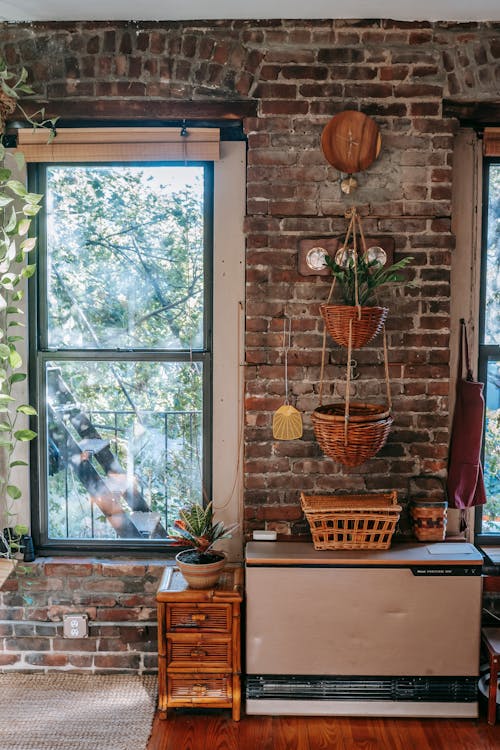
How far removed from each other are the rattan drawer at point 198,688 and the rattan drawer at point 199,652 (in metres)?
0.04

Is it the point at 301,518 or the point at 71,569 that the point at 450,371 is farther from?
the point at 71,569

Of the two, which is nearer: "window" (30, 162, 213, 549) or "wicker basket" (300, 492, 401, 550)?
"wicker basket" (300, 492, 401, 550)

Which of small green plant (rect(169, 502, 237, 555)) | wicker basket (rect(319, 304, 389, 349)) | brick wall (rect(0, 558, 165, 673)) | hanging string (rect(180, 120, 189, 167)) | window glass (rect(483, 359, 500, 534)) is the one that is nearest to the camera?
wicker basket (rect(319, 304, 389, 349))

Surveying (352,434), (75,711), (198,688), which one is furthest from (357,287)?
(75,711)

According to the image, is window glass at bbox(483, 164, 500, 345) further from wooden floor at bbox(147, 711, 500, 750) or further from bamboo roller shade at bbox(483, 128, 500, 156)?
wooden floor at bbox(147, 711, 500, 750)

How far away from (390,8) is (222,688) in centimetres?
287

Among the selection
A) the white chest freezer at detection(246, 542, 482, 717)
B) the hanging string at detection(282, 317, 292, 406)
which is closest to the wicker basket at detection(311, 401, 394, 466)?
the hanging string at detection(282, 317, 292, 406)

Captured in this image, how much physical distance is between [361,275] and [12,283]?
144 cm

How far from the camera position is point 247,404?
3.06m

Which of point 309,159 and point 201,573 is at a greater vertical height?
point 309,159

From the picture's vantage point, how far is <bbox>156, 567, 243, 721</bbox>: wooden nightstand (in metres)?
2.77

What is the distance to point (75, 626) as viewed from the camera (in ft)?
10.2

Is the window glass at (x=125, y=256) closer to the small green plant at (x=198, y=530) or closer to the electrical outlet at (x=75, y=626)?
the small green plant at (x=198, y=530)

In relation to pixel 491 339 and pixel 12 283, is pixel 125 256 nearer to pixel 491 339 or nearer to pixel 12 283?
pixel 12 283
